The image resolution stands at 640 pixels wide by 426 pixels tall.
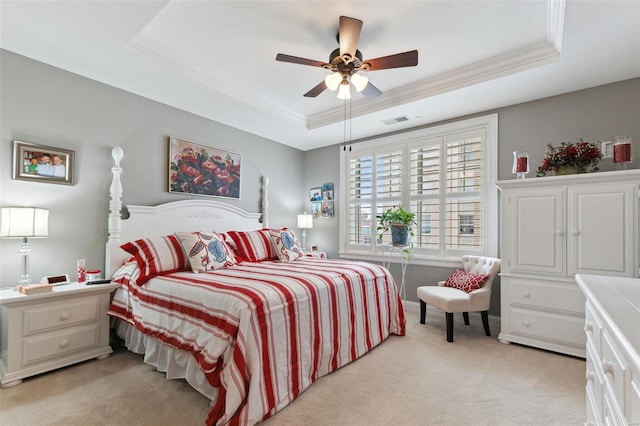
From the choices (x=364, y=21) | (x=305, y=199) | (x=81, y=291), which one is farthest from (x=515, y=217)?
(x=81, y=291)

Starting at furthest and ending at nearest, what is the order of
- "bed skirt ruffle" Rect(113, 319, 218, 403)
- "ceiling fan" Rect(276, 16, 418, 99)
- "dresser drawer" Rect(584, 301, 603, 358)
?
"ceiling fan" Rect(276, 16, 418, 99) → "bed skirt ruffle" Rect(113, 319, 218, 403) → "dresser drawer" Rect(584, 301, 603, 358)

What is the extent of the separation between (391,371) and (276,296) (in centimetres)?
116

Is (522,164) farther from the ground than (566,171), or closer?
farther from the ground

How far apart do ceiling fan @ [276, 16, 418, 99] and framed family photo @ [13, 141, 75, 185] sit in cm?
216

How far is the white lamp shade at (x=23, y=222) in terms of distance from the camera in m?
2.28

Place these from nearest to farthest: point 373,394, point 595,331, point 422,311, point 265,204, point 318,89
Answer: point 595,331
point 373,394
point 318,89
point 422,311
point 265,204

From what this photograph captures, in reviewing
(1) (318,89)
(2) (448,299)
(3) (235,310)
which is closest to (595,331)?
(3) (235,310)

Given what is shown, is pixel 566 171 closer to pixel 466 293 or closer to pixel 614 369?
pixel 466 293

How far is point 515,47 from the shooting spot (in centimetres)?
266

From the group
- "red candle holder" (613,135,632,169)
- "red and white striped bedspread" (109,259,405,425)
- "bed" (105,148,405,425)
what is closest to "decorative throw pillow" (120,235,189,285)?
"bed" (105,148,405,425)

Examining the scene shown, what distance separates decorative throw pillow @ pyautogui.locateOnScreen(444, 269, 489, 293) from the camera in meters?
3.20

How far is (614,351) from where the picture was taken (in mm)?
847

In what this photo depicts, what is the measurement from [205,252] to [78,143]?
160 centimetres

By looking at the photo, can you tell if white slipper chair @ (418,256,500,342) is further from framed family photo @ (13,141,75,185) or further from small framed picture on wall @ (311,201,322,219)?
framed family photo @ (13,141,75,185)
